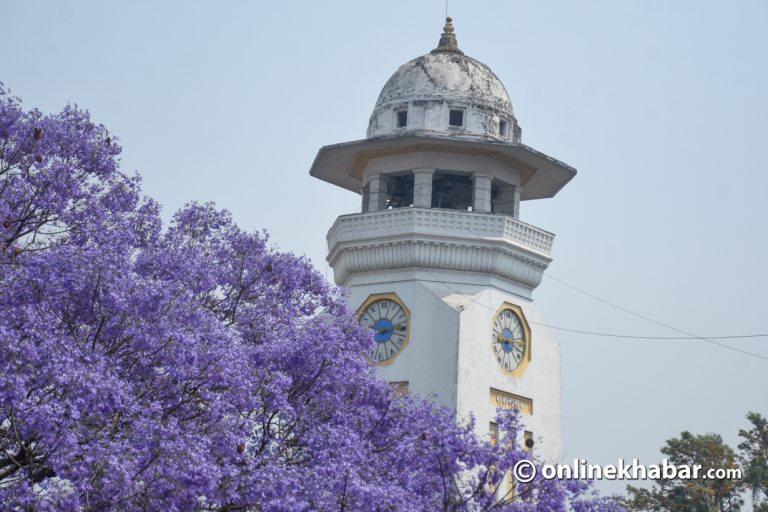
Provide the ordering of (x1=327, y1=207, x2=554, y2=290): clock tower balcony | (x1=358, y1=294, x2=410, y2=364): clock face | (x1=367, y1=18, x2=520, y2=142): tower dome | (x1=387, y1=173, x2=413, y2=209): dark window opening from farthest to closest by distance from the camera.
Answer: (x1=387, y1=173, x2=413, y2=209): dark window opening, (x1=367, y1=18, x2=520, y2=142): tower dome, (x1=327, y1=207, x2=554, y2=290): clock tower balcony, (x1=358, y1=294, x2=410, y2=364): clock face

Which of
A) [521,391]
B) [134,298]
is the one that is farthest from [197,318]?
[521,391]

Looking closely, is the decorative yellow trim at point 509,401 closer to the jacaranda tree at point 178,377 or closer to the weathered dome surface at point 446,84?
the weathered dome surface at point 446,84

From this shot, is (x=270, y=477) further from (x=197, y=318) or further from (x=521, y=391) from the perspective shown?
(x=521, y=391)

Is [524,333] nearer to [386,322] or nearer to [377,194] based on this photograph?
[386,322]

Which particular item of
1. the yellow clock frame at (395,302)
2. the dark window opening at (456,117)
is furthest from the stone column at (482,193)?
the yellow clock frame at (395,302)

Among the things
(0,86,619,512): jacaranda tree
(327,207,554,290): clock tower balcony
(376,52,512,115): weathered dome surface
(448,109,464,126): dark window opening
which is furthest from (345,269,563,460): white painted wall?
(0,86,619,512): jacaranda tree

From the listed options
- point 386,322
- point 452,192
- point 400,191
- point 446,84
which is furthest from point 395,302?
point 446,84

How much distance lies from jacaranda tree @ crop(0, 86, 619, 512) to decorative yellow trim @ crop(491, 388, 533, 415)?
1615cm

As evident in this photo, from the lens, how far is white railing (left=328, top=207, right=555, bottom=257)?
4441 centimetres

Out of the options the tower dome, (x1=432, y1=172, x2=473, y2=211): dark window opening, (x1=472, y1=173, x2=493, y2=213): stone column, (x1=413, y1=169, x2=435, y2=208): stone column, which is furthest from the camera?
(x1=432, y1=172, x2=473, y2=211): dark window opening

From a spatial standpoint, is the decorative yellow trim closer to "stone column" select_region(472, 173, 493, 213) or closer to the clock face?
the clock face

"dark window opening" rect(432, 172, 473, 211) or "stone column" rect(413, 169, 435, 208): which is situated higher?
"dark window opening" rect(432, 172, 473, 211)

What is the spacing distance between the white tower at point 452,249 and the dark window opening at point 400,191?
2.6 inches

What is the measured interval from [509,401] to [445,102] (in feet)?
30.4
